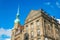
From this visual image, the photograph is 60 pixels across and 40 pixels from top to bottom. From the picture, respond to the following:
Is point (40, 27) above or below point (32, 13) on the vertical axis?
below

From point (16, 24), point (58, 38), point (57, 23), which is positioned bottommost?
point (58, 38)

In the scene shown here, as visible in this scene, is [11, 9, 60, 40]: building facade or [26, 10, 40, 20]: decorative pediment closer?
[11, 9, 60, 40]: building facade

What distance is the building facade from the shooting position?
51.2 metres

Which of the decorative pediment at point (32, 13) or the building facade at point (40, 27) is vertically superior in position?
the decorative pediment at point (32, 13)

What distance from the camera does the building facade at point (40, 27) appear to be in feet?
168

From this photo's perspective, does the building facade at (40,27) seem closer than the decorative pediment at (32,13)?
Yes

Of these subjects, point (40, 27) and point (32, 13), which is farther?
point (32, 13)

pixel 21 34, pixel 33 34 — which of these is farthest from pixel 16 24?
pixel 33 34

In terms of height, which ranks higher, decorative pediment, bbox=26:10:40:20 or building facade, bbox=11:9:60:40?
decorative pediment, bbox=26:10:40:20

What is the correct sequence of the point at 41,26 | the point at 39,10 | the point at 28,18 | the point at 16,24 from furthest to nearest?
the point at 16,24, the point at 28,18, the point at 39,10, the point at 41,26

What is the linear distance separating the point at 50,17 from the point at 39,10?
5131mm

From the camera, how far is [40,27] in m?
51.3

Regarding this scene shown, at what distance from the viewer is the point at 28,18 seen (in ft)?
190

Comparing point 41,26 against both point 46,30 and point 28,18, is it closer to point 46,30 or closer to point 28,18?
point 46,30
